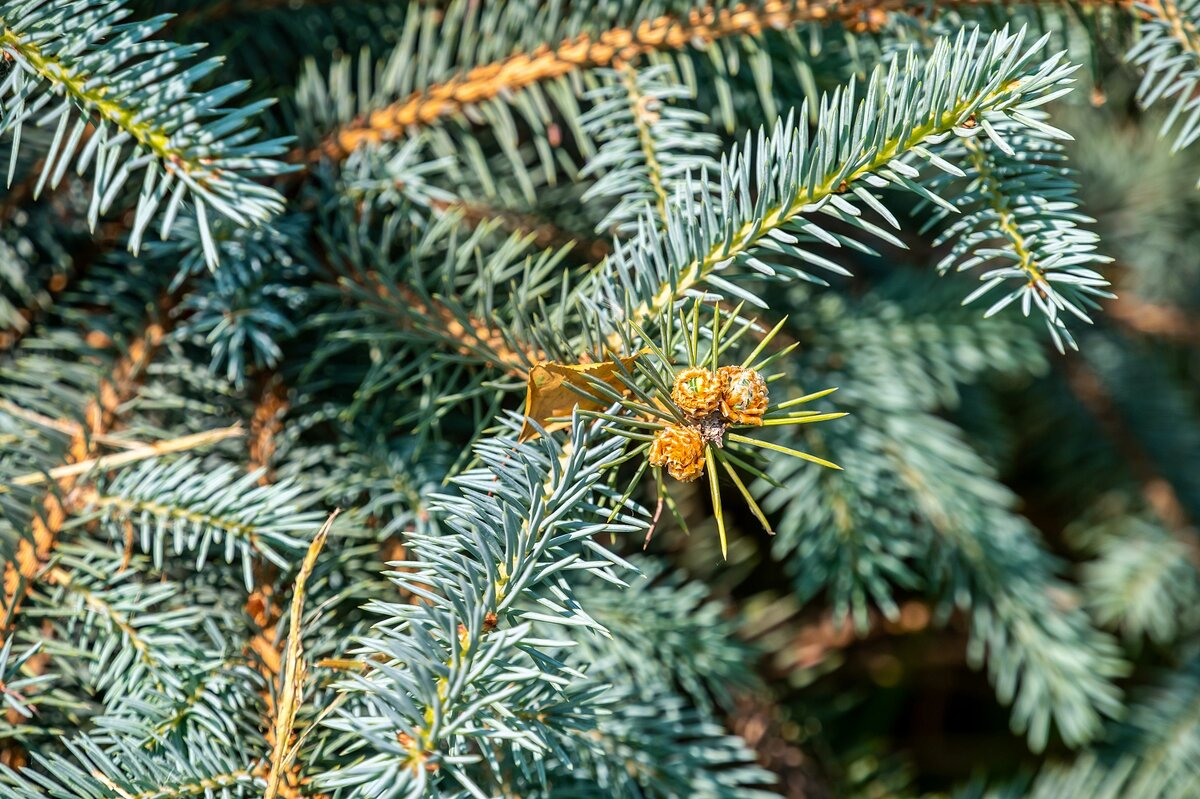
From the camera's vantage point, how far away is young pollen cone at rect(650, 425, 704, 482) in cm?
29

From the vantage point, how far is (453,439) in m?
0.47

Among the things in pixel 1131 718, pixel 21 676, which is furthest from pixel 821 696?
pixel 21 676

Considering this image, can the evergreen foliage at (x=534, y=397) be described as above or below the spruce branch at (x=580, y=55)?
below

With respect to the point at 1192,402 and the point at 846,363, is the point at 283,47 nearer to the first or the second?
the point at 846,363

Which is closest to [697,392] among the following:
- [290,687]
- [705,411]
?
[705,411]

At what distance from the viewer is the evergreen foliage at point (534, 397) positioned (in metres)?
0.31

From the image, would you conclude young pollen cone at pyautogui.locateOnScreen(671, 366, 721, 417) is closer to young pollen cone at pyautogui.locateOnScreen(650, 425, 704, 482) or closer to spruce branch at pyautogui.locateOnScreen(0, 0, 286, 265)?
young pollen cone at pyautogui.locateOnScreen(650, 425, 704, 482)

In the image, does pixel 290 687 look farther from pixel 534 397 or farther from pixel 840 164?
pixel 840 164

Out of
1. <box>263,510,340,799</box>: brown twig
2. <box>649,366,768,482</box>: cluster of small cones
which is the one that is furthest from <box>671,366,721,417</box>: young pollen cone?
<box>263,510,340,799</box>: brown twig

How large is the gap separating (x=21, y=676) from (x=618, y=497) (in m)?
0.27

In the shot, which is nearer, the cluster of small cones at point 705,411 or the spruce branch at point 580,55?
the cluster of small cones at point 705,411

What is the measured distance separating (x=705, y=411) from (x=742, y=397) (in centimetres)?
1

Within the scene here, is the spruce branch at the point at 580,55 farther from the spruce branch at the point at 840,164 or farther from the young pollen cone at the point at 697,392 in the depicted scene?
the young pollen cone at the point at 697,392

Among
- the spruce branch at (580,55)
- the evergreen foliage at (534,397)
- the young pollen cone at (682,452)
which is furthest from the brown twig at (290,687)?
the spruce branch at (580,55)
